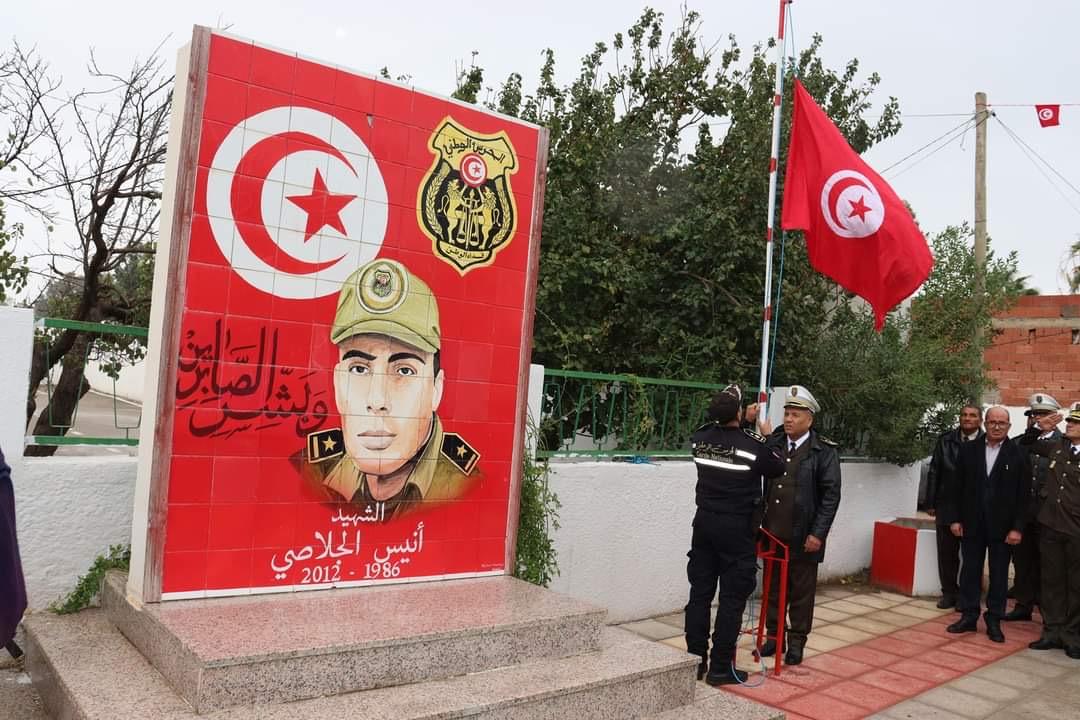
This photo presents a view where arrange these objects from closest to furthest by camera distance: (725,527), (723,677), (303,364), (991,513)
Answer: (303,364)
(725,527)
(723,677)
(991,513)

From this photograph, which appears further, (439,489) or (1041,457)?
(1041,457)

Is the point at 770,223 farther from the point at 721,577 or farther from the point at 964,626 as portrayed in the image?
the point at 964,626

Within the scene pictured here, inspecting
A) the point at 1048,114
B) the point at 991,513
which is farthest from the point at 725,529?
the point at 1048,114

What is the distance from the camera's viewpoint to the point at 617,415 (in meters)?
6.82

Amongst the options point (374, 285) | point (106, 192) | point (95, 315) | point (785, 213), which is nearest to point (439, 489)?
point (374, 285)

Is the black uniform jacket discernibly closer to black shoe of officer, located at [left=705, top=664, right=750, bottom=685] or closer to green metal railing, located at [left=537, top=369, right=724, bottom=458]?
black shoe of officer, located at [left=705, top=664, right=750, bottom=685]

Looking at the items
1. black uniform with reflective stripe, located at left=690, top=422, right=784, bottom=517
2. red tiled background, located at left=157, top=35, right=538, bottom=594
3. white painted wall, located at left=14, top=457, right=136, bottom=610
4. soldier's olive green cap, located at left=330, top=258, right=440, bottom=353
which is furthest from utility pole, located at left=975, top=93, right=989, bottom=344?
white painted wall, located at left=14, top=457, right=136, bottom=610

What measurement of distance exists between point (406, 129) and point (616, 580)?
374 cm

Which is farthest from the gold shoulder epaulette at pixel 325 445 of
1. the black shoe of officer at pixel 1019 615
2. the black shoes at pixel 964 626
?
the black shoe of officer at pixel 1019 615

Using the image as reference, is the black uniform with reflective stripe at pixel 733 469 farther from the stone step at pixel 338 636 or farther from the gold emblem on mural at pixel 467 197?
the gold emblem on mural at pixel 467 197

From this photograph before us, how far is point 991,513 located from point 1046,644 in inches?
41.2

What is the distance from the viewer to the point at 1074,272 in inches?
1061

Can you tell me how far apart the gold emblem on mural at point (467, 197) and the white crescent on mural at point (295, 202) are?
344 mm

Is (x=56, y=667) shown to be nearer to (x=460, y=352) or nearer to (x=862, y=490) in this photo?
(x=460, y=352)
